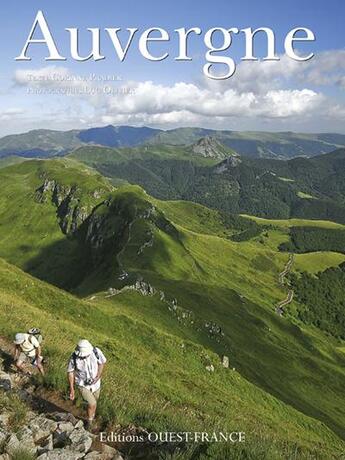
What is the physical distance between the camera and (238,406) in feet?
150

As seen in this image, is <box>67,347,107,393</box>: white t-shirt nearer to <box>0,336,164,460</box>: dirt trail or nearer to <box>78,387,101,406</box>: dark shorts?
<box>78,387,101,406</box>: dark shorts

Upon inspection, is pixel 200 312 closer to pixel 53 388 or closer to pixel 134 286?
Result: pixel 134 286

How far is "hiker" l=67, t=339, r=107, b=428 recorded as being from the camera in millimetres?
14055

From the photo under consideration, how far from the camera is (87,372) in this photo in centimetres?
1441

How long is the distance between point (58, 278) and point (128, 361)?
536ft

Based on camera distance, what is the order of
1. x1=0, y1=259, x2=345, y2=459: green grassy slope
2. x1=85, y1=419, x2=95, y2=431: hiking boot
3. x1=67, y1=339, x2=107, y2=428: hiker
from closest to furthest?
1. x1=85, y1=419, x2=95, y2=431: hiking boot
2. x1=67, y1=339, x2=107, y2=428: hiker
3. x1=0, y1=259, x2=345, y2=459: green grassy slope

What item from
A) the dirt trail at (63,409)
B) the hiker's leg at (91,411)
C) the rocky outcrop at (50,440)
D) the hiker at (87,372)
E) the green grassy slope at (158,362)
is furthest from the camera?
the green grassy slope at (158,362)

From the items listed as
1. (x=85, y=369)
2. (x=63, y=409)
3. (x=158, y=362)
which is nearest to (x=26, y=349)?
(x=63, y=409)

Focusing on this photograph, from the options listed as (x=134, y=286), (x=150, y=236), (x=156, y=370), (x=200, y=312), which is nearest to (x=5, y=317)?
(x=156, y=370)

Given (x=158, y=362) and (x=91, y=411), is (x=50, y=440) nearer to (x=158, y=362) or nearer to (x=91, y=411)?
(x=91, y=411)

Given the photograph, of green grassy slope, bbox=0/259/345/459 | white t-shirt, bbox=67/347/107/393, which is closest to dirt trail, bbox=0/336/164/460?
white t-shirt, bbox=67/347/107/393

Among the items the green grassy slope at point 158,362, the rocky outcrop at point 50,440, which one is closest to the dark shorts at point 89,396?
the rocky outcrop at point 50,440

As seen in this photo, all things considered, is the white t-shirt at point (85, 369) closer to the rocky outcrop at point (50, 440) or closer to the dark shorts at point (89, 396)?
the dark shorts at point (89, 396)

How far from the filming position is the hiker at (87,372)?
14055 millimetres
